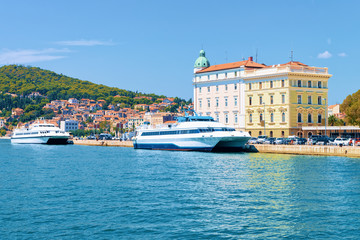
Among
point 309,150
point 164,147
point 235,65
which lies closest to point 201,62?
point 235,65

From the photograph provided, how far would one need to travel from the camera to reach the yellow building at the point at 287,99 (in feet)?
286

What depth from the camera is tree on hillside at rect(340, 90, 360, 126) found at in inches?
2943

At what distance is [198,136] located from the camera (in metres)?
67.4

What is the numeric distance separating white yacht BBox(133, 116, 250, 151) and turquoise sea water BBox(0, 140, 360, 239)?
22.7 meters

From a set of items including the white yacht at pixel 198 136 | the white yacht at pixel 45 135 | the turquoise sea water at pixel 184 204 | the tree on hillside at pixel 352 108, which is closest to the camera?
the turquoise sea water at pixel 184 204

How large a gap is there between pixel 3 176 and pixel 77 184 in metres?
9.10

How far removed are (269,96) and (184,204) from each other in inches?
2655

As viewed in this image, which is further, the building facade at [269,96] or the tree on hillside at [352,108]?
the building facade at [269,96]

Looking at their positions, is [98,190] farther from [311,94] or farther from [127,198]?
[311,94]

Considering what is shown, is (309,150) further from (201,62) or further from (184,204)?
(201,62)

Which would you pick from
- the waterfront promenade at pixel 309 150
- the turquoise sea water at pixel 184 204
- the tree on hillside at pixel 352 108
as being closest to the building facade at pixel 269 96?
the tree on hillside at pixel 352 108

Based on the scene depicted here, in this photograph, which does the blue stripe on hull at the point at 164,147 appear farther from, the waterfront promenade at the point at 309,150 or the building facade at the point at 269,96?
the building facade at the point at 269,96

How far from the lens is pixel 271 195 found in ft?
93.6

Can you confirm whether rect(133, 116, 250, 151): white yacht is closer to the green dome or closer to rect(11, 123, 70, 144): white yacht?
the green dome
